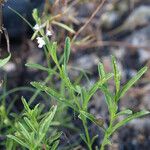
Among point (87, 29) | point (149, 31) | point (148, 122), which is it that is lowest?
point (148, 122)

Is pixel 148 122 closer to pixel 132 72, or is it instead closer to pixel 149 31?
pixel 132 72

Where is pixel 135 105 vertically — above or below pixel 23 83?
below

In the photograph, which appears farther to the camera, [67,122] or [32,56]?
[32,56]

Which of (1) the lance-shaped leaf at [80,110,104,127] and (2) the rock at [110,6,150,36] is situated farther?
(2) the rock at [110,6,150,36]

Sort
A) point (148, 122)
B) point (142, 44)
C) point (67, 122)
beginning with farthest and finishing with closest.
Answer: point (142, 44) → point (148, 122) → point (67, 122)

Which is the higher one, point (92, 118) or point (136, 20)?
point (92, 118)

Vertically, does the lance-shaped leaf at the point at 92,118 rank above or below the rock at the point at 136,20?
above

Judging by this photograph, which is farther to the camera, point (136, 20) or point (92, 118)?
point (136, 20)

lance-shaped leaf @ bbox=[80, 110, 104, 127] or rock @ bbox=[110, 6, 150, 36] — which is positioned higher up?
lance-shaped leaf @ bbox=[80, 110, 104, 127]

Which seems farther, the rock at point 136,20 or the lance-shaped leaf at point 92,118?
the rock at point 136,20

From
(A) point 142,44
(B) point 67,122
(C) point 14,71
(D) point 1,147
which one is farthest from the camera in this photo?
(A) point 142,44

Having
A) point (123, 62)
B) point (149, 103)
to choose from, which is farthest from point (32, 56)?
point (149, 103)
